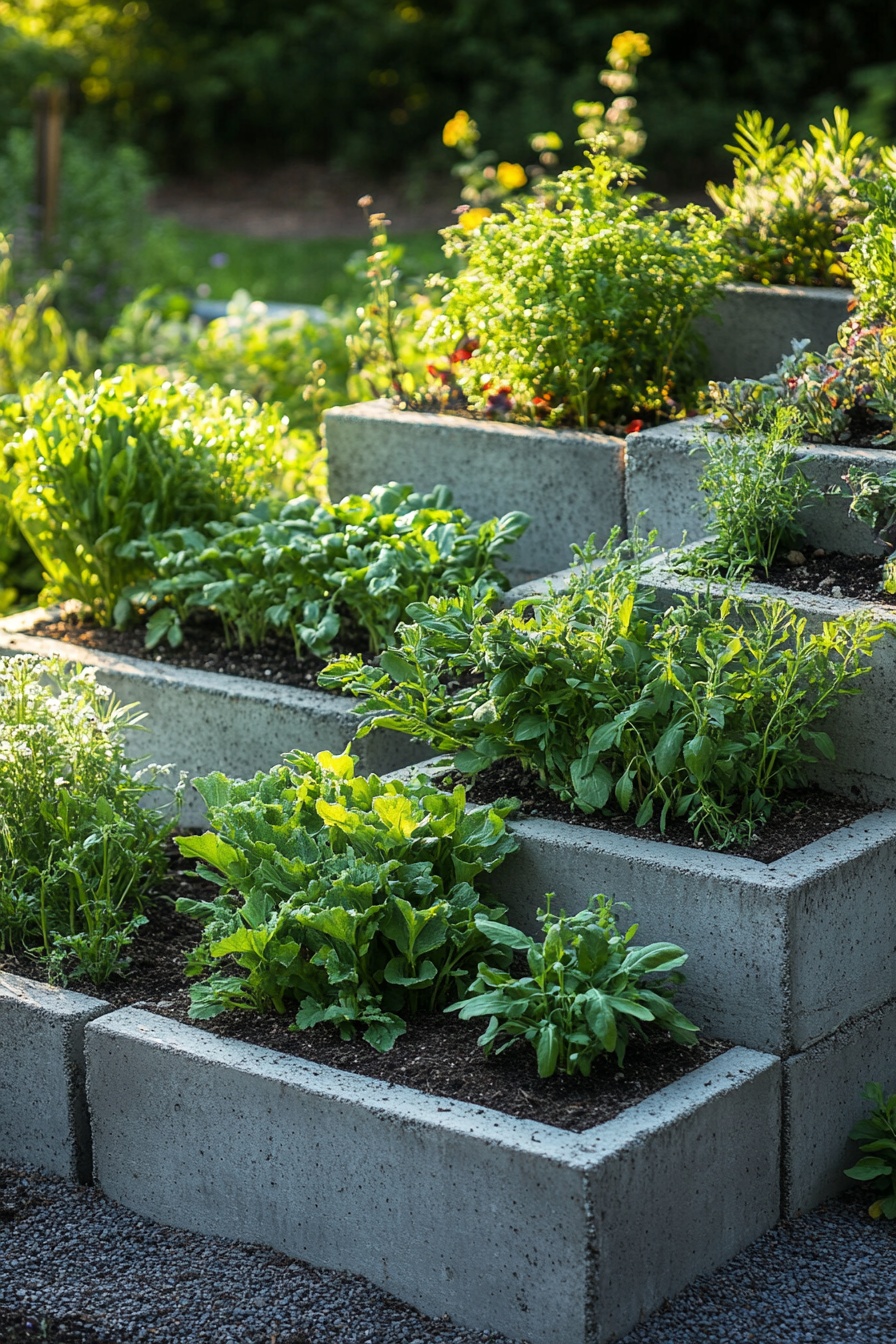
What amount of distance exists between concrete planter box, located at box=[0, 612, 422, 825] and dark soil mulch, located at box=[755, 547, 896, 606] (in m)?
0.97

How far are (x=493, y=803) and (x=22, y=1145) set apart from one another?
3.89 feet

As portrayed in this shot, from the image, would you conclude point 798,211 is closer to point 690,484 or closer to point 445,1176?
point 690,484

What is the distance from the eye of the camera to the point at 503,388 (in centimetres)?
477

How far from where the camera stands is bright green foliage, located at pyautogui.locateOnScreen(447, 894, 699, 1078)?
2723mm

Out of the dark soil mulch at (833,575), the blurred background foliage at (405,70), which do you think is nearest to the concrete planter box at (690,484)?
the dark soil mulch at (833,575)

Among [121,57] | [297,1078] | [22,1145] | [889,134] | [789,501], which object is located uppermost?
[121,57]

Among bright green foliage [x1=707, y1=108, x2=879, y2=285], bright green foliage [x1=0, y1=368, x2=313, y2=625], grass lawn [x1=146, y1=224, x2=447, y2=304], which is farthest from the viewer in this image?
grass lawn [x1=146, y1=224, x2=447, y2=304]

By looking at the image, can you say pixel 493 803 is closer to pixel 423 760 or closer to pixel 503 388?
pixel 423 760

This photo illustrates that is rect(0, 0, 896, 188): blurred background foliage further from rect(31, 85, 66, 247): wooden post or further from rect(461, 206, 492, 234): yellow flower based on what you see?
rect(461, 206, 492, 234): yellow flower

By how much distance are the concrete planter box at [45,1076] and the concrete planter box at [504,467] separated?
192cm

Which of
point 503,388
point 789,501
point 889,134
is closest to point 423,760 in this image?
point 789,501

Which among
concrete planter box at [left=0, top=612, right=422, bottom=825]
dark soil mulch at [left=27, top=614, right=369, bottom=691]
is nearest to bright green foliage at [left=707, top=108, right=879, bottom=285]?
dark soil mulch at [left=27, top=614, right=369, bottom=691]

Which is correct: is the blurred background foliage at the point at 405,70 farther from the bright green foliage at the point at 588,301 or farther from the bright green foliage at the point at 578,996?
the bright green foliage at the point at 578,996

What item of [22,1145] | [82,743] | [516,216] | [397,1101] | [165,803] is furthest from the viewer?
[516,216]
